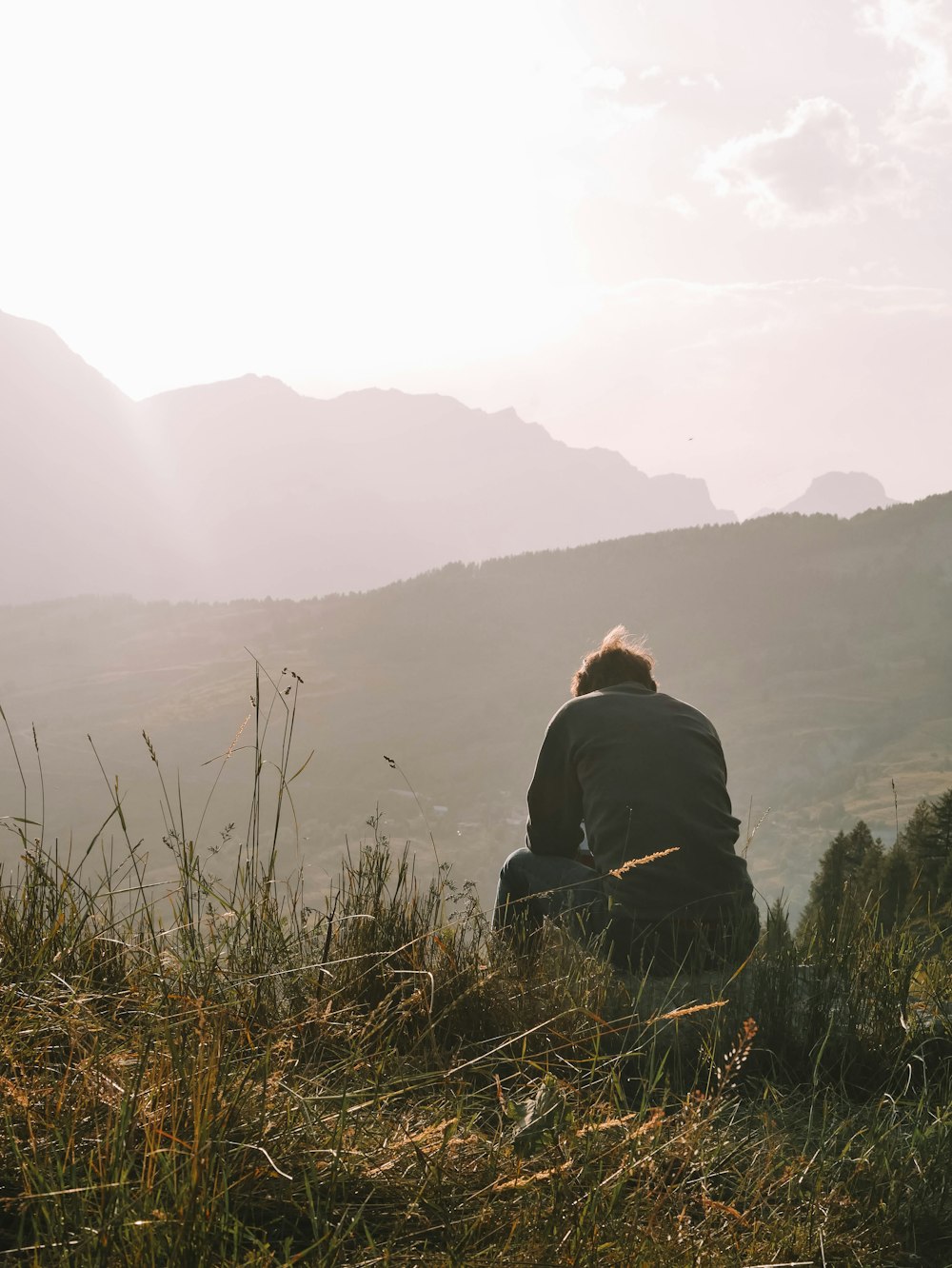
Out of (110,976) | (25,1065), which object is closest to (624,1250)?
(25,1065)

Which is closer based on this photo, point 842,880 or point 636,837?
point 636,837

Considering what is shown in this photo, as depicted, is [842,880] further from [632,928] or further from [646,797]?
[632,928]

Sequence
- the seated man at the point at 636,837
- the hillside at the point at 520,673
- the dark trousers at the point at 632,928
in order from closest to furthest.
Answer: the dark trousers at the point at 632,928
the seated man at the point at 636,837
the hillside at the point at 520,673

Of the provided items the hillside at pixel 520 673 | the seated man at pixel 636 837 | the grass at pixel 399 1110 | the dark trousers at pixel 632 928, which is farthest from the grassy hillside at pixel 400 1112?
the hillside at pixel 520 673

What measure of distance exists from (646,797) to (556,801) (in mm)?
465

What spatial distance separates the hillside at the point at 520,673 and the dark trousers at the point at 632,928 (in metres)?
83.4

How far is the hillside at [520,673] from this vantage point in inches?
3748

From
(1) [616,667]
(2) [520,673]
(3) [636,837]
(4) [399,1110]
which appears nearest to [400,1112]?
(4) [399,1110]

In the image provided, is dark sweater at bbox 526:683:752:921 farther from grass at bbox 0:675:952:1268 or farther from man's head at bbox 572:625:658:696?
grass at bbox 0:675:952:1268

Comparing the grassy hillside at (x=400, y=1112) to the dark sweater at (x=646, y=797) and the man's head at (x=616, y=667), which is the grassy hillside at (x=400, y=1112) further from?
the man's head at (x=616, y=667)

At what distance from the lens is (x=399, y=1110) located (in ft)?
4.98

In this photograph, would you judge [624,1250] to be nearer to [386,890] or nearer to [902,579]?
[386,890]

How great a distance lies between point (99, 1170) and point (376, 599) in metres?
133

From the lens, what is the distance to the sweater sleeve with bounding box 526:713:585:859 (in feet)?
A: 11.3
